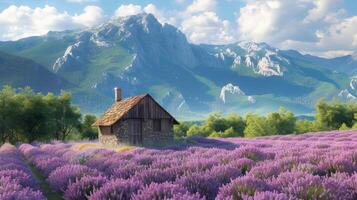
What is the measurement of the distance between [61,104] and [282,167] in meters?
62.9

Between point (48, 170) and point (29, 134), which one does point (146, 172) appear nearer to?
point (48, 170)

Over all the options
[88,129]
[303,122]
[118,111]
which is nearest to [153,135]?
[118,111]

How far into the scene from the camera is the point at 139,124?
136 ft

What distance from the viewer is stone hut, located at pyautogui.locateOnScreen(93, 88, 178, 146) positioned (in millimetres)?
40719

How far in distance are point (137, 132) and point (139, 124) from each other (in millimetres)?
758

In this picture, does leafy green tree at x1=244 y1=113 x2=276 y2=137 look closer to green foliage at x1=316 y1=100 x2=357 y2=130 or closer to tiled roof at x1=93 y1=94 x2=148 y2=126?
green foliage at x1=316 y1=100 x2=357 y2=130

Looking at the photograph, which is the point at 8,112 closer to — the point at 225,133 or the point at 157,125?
the point at 157,125

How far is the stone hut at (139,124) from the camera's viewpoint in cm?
4072

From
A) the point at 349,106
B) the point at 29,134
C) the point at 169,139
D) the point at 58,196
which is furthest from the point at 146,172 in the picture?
the point at 349,106

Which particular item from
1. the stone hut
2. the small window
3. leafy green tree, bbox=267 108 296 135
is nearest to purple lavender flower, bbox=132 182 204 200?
the stone hut

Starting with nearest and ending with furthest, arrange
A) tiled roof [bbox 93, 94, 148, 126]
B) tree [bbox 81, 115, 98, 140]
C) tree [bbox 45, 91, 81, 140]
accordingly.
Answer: tiled roof [bbox 93, 94, 148, 126] < tree [bbox 45, 91, 81, 140] < tree [bbox 81, 115, 98, 140]

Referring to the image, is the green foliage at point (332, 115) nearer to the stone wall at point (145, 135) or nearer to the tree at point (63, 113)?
the tree at point (63, 113)

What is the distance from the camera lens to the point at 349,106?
93.9 meters

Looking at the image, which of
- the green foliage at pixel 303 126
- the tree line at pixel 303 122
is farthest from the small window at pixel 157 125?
the green foliage at pixel 303 126
